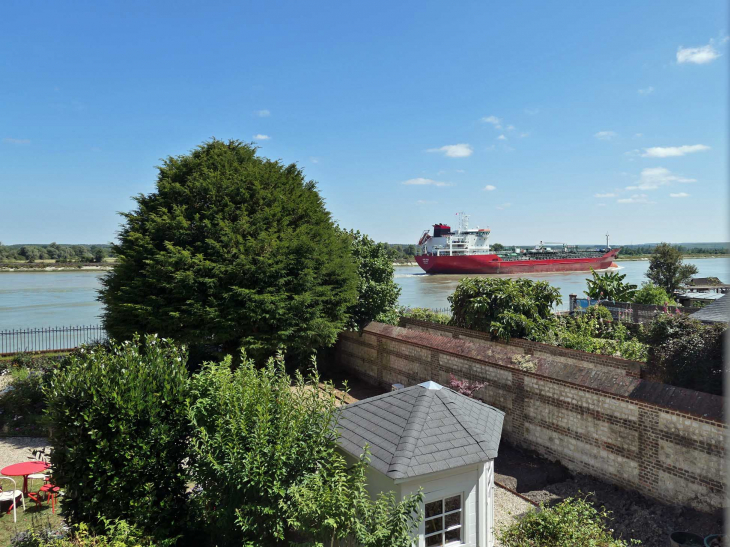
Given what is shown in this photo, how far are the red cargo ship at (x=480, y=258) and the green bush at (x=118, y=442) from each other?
65.0 metres

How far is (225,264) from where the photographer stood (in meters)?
13.2

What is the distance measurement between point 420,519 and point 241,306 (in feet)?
30.0

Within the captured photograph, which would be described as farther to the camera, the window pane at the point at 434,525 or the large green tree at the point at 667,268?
the large green tree at the point at 667,268

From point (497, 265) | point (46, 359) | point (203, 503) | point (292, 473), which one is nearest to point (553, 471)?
point (292, 473)

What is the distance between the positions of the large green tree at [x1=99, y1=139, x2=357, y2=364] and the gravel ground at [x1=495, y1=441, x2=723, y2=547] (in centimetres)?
691

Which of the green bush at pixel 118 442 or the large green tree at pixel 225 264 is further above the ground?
the large green tree at pixel 225 264

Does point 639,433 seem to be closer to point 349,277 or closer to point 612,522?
point 612,522

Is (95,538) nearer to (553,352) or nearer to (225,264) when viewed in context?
(225,264)

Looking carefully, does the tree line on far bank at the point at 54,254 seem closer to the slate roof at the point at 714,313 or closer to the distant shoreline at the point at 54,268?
the distant shoreline at the point at 54,268

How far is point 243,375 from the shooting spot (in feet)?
22.4

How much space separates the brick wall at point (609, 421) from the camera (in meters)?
7.16

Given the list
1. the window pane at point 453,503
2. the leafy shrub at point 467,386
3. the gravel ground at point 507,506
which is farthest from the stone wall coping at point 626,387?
the window pane at point 453,503

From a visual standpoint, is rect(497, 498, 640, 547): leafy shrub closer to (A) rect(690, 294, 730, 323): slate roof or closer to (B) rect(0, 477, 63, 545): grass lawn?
(B) rect(0, 477, 63, 545): grass lawn

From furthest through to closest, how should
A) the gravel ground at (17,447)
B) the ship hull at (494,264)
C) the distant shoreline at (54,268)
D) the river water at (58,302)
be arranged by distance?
the distant shoreline at (54,268) < the ship hull at (494,264) < the river water at (58,302) < the gravel ground at (17,447)
